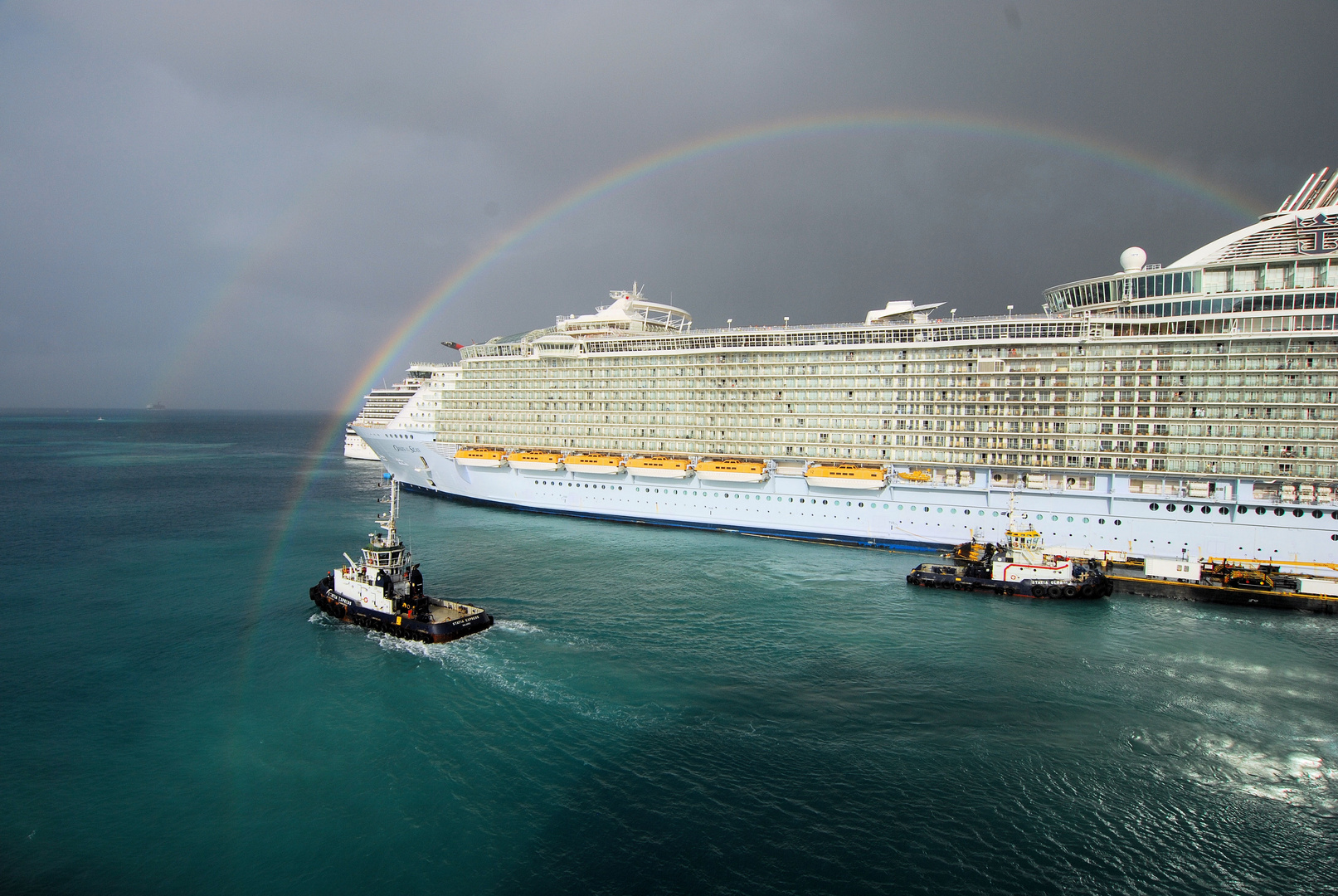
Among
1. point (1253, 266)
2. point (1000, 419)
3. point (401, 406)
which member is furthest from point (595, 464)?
point (401, 406)

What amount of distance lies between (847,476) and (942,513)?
585 cm

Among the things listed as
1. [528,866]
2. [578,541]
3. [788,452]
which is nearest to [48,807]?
[528,866]

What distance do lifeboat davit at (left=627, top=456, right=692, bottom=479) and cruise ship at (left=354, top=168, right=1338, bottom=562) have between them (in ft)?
0.43

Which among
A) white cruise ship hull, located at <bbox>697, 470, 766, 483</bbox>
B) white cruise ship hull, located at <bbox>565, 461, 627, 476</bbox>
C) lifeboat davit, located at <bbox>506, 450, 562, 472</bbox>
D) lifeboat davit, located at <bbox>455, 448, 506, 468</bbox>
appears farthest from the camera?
lifeboat davit, located at <bbox>455, 448, 506, 468</bbox>

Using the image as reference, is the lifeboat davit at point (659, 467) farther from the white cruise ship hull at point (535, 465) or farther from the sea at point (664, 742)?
the sea at point (664, 742)

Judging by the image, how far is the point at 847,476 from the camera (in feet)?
135

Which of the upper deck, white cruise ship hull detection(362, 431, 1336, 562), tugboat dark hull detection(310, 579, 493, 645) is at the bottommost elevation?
tugboat dark hull detection(310, 579, 493, 645)

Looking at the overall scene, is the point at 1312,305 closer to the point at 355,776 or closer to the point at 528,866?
the point at 528,866

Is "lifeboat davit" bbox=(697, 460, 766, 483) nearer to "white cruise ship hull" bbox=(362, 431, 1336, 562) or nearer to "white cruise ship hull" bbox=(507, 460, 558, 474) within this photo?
"white cruise ship hull" bbox=(362, 431, 1336, 562)

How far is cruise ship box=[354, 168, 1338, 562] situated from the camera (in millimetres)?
34062

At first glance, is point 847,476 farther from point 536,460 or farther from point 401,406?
point 401,406

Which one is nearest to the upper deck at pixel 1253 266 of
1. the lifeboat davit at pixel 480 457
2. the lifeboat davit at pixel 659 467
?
the lifeboat davit at pixel 659 467

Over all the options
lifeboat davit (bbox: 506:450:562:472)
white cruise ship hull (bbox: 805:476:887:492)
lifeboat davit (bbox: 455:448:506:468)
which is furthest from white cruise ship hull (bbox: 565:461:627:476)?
white cruise ship hull (bbox: 805:476:887:492)

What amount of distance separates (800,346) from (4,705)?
41.3 meters
